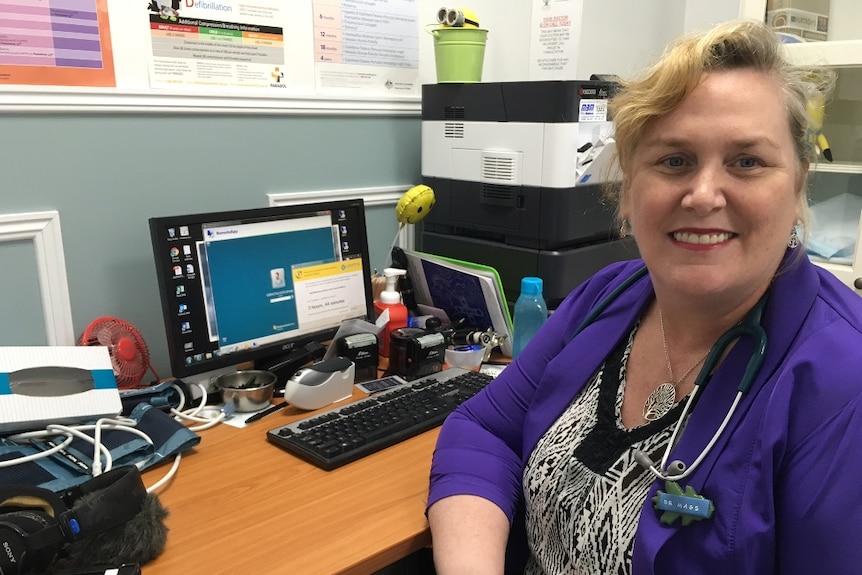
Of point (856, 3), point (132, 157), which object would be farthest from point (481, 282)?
point (856, 3)

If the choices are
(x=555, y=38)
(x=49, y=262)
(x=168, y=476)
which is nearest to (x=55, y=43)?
(x=49, y=262)

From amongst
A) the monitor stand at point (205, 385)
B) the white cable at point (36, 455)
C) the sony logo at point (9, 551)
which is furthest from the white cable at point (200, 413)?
the sony logo at point (9, 551)

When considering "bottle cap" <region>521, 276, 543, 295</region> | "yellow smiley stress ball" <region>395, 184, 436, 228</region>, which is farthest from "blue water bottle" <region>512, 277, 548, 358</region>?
"yellow smiley stress ball" <region>395, 184, 436, 228</region>

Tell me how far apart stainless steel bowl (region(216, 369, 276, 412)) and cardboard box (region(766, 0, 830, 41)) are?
185 centimetres

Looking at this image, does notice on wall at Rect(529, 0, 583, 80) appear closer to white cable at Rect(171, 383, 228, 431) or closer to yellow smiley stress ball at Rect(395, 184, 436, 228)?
yellow smiley stress ball at Rect(395, 184, 436, 228)

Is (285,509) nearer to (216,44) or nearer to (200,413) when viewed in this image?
(200,413)

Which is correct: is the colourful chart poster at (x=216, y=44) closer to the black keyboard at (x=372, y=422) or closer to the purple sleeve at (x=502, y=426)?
the black keyboard at (x=372, y=422)

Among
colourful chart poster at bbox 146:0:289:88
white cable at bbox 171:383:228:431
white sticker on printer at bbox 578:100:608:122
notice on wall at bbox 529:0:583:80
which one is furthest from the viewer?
notice on wall at bbox 529:0:583:80

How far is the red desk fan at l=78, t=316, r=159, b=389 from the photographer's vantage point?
1404 millimetres

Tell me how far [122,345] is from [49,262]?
8.7 inches

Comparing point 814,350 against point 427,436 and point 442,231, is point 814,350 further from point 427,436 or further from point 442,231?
point 442,231

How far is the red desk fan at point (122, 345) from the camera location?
140cm

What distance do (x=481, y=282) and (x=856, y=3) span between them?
1.56 metres

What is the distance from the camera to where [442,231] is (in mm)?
2002
